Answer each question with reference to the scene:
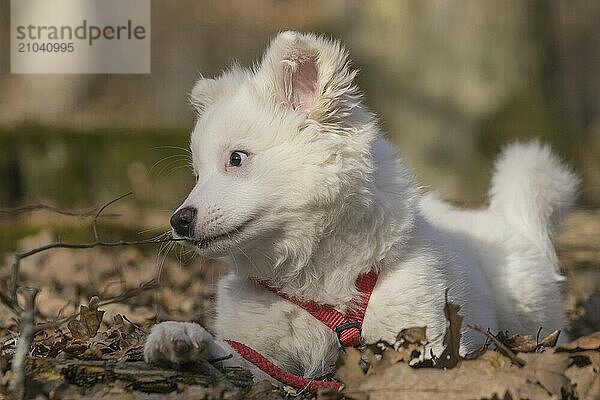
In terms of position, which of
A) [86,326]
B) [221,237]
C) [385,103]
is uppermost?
[385,103]

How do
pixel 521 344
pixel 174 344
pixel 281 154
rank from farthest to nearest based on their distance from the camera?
pixel 281 154 → pixel 521 344 → pixel 174 344

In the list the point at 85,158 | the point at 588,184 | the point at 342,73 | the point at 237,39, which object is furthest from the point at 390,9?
the point at 342,73

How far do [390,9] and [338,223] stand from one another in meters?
5.58

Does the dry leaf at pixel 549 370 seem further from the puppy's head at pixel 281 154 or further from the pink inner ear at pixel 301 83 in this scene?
the pink inner ear at pixel 301 83

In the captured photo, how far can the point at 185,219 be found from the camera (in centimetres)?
325

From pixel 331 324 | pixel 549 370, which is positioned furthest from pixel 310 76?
pixel 549 370

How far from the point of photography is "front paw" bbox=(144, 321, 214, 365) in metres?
2.88

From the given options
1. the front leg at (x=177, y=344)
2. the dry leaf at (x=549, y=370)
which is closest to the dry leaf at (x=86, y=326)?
the front leg at (x=177, y=344)

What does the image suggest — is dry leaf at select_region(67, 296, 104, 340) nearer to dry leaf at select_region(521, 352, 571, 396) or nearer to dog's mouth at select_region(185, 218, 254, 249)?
dog's mouth at select_region(185, 218, 254, 249)

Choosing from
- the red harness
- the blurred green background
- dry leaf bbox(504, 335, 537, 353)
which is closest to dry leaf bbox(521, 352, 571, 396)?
dry leaf bbox(504, 335, 537, 353)

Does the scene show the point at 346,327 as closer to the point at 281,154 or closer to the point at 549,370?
the point at 281,154

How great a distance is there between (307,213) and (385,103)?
5673 millimetres

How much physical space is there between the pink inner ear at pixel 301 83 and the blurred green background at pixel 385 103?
15.4 ft

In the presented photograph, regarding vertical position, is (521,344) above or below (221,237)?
below
